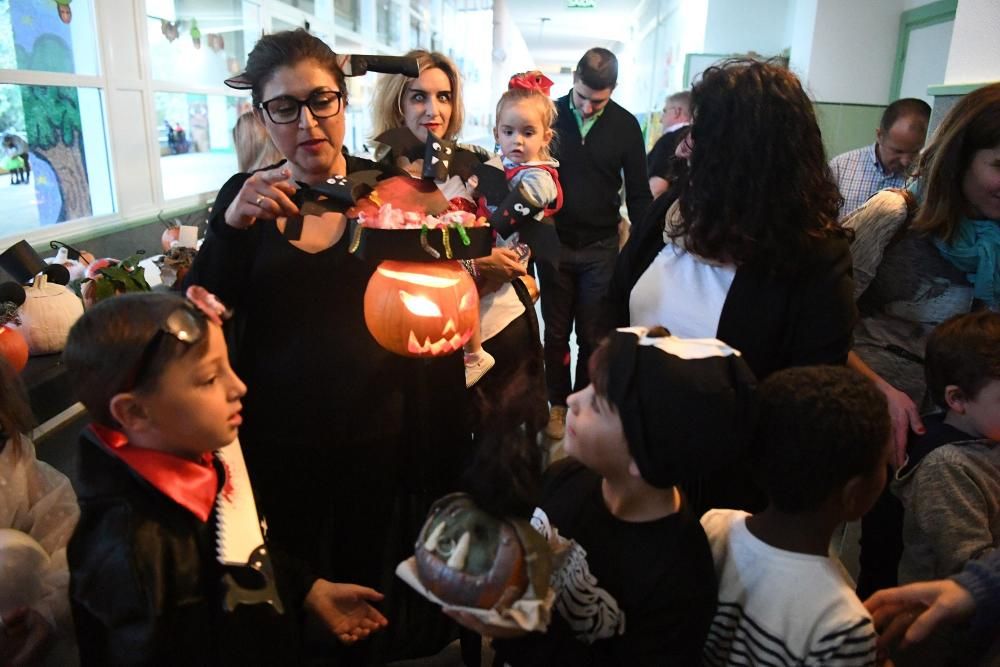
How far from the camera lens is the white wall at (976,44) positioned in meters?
2.76

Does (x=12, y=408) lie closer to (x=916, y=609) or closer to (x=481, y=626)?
(x=481, y=626)

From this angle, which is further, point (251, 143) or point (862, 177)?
point (862, 177)

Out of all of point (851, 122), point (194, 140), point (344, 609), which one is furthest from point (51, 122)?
point (851, 122)

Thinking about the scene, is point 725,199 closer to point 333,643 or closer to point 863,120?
point 333,643

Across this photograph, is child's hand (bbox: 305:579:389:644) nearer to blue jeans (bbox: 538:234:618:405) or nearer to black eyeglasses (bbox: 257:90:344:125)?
black eyeglasses (bbox: 257:90:344:125)

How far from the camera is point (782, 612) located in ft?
3.35

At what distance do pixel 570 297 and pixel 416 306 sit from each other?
7.75ft

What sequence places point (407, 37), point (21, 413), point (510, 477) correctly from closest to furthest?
point (510, 477)
point (21, 413)
point (407, 37)

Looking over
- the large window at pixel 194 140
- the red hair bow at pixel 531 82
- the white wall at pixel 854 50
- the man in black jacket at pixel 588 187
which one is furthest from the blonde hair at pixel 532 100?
the white wall at pixel 854 50

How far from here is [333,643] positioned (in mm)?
1342

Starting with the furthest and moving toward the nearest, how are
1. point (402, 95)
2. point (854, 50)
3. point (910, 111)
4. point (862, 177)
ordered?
point (854, 50), point (862, 177), point (910, 111), point (402, 95)

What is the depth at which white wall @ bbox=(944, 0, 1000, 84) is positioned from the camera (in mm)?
2762

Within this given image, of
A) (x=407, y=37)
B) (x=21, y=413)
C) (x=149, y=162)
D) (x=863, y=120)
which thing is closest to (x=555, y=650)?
(x=21, y=413)

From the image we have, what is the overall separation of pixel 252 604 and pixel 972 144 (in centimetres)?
173
